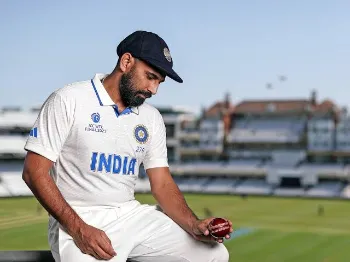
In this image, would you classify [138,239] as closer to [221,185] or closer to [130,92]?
[130,92]

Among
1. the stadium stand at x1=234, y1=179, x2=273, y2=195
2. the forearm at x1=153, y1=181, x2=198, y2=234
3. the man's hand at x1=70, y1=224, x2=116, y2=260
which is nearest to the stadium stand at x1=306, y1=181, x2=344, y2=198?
the stadium stand at x1=234, y1=179, x2=273, y2=195

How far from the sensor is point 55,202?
2.49 meters

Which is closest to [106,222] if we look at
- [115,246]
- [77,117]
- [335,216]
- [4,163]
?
[115,246]

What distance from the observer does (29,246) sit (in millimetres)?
19750

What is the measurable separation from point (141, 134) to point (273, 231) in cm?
2318

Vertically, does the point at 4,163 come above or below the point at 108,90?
below

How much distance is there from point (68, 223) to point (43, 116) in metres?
0.46

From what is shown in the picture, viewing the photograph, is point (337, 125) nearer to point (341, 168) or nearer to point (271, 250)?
point (341, 168)

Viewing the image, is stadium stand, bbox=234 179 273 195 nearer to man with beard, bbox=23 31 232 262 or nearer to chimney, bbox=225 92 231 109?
chimney, bbox=225 92 231 109

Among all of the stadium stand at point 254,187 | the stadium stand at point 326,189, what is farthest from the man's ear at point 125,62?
the stadium stand at point 254,187

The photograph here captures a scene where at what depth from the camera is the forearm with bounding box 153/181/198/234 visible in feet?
9.27

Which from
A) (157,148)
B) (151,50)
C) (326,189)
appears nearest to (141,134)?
(157,148)

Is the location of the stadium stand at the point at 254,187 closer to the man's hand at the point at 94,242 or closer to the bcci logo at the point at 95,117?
the bcci logo at the point at 95,117

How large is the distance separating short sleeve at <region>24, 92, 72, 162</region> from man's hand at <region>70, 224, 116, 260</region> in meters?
0.33
